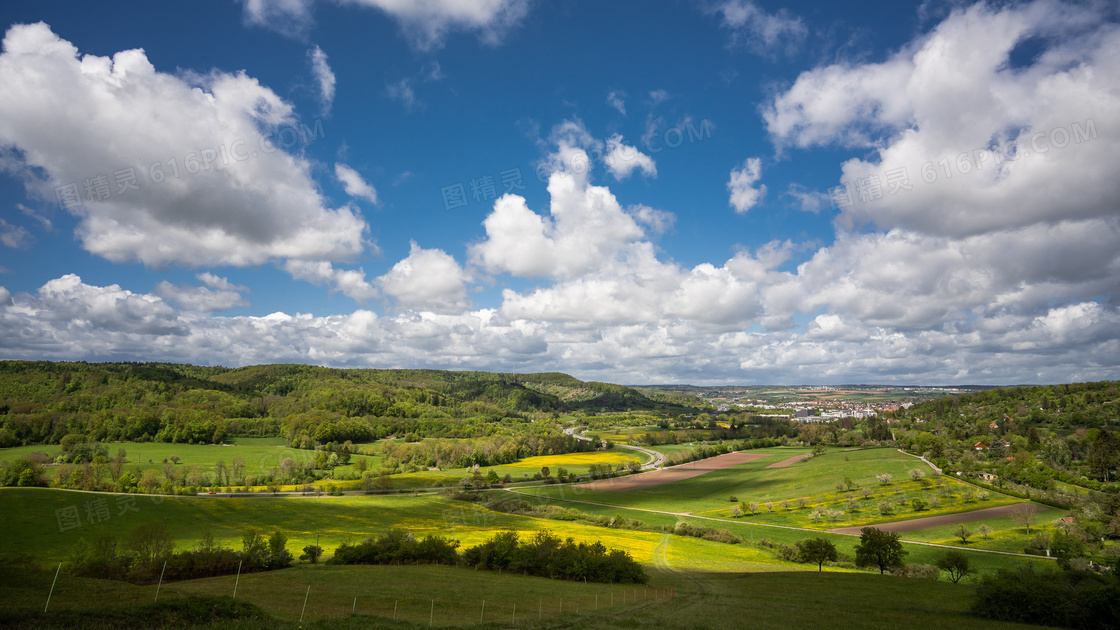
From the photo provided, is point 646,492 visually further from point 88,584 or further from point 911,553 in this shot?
point 88,584

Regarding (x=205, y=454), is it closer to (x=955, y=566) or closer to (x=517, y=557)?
(x=517, y=557)

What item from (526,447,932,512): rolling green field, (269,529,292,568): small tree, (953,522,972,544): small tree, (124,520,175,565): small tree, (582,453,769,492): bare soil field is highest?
(124,520,175,565): small tree

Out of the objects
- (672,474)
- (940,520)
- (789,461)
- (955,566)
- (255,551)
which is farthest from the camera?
(789,461)

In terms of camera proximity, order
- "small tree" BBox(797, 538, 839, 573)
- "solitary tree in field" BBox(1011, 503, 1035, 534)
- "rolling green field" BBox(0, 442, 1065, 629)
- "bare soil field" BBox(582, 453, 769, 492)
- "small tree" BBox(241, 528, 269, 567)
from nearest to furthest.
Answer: "rolling green field" BBox(0, 442, 1065, 629) < "small tree" BBox(241, 528, 269, 567) < "small tree" BBox(797, 538, 839, 573) < "solitary tree in field" BBox(1011, 503, 1035, 534) < "bare soil field" BBox(582, 453, 769, 492)

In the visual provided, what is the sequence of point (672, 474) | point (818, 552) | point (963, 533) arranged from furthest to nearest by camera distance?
point (672, 474) < point (963, 533) < point (818, 552)

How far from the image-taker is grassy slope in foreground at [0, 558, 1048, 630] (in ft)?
83.6

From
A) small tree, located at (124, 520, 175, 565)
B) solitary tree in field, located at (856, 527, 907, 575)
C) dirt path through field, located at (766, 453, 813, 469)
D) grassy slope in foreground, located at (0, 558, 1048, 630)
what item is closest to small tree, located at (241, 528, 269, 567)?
grassy slope in foreground, located at (0, 558, 1048, 630)

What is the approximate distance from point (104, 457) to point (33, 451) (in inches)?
958

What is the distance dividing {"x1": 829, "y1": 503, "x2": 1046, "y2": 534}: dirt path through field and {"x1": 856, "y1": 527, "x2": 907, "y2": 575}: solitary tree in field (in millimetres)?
20961

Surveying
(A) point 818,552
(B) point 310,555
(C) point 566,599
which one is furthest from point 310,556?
(A) point 818,552

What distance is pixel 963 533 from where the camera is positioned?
6456cm

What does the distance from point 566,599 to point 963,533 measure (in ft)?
210

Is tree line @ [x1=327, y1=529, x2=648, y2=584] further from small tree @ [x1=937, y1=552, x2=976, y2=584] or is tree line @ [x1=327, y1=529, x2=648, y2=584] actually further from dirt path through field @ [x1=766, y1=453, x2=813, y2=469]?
dirt path through field @ [x1=766, y1=453, x2=813, y2=469]

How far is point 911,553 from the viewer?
195 feet
